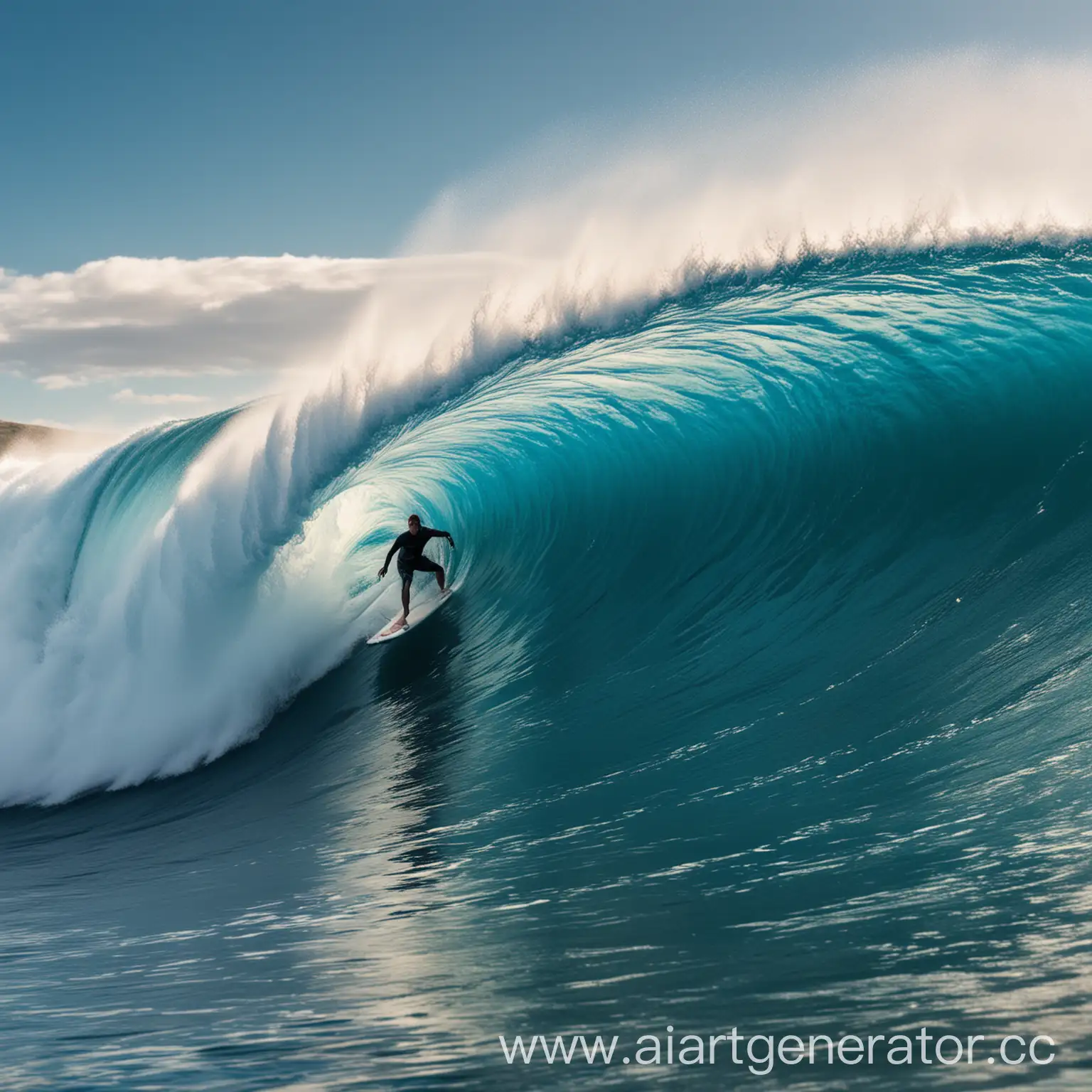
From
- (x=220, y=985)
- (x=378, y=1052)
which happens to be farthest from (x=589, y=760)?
(x=378, y=1052)

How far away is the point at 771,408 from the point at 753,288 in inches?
43.1

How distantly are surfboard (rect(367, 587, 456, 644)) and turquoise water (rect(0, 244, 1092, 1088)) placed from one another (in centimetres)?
22

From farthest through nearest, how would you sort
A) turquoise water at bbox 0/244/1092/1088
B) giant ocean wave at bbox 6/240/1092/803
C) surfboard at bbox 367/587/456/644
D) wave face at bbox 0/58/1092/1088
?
surfboard at bbox 367/587/456/644 → giant ocean wave at bbox 6/240/1092/803 → wave face at bbox 0/58/1092/1088 → turquoise water at bbox 0/244/1092/1088

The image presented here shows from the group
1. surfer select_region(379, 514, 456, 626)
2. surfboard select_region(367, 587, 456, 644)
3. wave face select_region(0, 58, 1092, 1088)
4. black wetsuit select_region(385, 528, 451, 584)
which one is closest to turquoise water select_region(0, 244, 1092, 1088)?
wave face select_region(0, 58, 1092, 1088)

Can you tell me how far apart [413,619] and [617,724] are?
4672 mm

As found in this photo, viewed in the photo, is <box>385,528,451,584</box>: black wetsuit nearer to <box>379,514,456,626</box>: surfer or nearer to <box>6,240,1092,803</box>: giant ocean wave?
<box>379,514,456,626</box>: surfer

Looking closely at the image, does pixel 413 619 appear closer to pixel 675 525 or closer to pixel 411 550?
pixel 411 550

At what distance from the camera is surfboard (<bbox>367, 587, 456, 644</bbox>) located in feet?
34.1

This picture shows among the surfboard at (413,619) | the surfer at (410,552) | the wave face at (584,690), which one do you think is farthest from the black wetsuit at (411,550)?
the wave face at (584,690)

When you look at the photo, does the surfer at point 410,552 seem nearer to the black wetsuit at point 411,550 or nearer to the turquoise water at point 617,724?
the black wetsuit at point 411,550

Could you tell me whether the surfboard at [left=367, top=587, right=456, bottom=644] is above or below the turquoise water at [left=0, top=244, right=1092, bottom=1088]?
below

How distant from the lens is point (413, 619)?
10.8m

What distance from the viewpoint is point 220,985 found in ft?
11.4

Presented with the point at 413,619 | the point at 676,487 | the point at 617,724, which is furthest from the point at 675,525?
the point at 617,724
